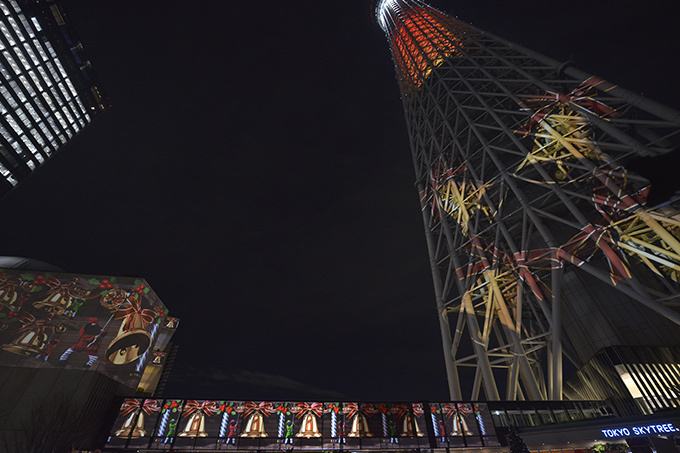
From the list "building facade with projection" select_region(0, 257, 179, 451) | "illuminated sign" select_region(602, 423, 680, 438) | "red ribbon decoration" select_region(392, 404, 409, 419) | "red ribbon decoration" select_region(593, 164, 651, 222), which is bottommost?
"illuminated sign" select_region(602, 423, 680, 438)

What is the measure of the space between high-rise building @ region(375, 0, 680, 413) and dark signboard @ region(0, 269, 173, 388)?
27.6m

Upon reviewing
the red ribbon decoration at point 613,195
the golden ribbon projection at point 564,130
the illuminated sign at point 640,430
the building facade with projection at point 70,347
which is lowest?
the illuminated sign at point 640,430

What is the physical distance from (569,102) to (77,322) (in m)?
44.2

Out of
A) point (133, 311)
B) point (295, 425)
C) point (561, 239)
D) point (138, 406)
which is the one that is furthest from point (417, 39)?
point (138, 406)

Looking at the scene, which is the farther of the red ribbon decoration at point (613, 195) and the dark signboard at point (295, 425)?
the dark signboard at point (295, 425)

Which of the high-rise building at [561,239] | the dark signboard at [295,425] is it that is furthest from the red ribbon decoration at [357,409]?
the high-rise building at [561,239]

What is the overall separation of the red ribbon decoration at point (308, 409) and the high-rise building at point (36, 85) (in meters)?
114

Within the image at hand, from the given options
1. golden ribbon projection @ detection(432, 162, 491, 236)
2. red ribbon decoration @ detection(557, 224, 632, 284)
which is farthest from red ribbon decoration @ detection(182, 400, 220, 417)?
red ribbon decoration @ detection(557, 224, 632, 284)

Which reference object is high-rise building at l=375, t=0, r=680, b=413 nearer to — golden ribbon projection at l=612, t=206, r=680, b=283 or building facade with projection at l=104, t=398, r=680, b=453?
golden ribbon projection at l=612, t=206, r=680, b=283

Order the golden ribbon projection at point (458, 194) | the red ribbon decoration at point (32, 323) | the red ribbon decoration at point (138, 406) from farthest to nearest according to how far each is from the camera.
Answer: the golden ribbon projection at point (458, 194) < the red ribbon decoration at point (32, 323) < the red ribbon decoration at point (138, 406)

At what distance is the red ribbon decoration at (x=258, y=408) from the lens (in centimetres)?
2048

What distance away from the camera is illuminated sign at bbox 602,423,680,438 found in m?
13.3

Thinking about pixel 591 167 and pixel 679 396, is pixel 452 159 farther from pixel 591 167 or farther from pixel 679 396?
pixel 679 396

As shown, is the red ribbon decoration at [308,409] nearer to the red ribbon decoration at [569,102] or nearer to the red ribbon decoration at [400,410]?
the red ribbon decoration at [400,410]
